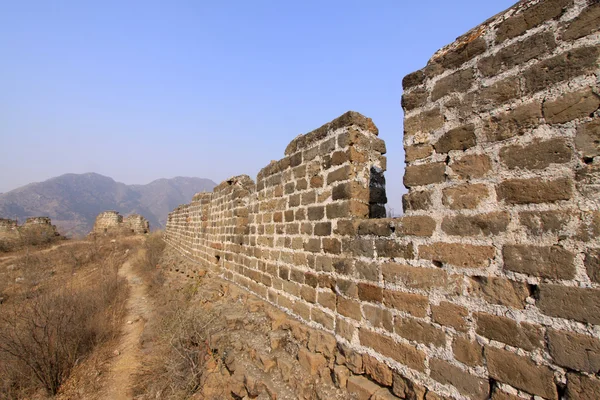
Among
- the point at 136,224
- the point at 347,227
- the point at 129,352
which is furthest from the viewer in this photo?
the point at 136,224

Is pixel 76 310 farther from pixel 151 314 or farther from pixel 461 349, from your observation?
pixel 461 349

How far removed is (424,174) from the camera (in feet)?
6.79

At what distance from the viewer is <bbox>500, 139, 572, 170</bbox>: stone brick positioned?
147cm

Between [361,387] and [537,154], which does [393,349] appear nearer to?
[361,387]

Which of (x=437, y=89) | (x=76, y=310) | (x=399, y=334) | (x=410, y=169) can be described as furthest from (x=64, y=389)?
(x=437, y=89)

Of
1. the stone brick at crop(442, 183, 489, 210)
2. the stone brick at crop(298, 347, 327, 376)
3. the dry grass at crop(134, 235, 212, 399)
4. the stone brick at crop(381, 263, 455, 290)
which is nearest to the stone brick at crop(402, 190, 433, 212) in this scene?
the stone brick at crop(442, 183, 489, 210)

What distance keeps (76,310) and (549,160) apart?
697 cm

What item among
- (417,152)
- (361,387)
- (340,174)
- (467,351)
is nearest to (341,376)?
(361,387)

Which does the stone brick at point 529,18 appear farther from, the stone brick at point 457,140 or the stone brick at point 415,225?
the stone brick at point 415,225

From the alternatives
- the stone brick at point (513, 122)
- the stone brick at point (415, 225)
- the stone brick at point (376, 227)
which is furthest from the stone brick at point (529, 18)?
the stone brick at point (376, 227)

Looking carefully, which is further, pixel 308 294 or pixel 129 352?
pixel 129 352

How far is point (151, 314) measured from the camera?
712 cm

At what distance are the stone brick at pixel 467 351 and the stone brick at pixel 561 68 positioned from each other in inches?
55.0

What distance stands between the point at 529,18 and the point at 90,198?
140132mm
